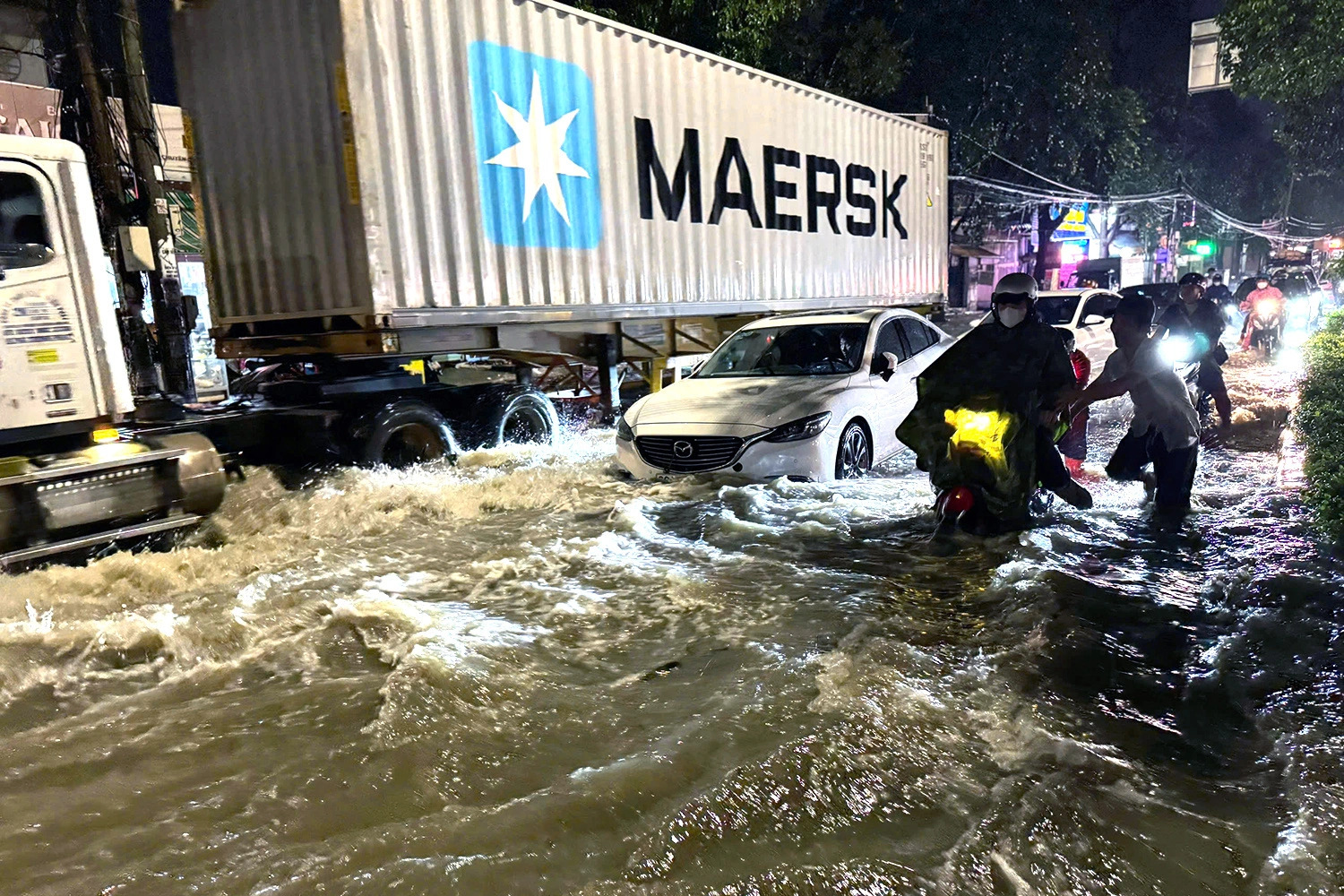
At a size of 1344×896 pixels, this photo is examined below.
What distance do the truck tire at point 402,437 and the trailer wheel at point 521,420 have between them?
467 millimetres

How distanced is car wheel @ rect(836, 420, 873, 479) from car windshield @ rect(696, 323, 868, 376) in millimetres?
557

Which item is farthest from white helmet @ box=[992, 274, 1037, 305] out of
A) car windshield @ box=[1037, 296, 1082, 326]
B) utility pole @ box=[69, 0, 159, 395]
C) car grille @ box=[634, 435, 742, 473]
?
utility pole @ box=[69, 0, 159, 395]

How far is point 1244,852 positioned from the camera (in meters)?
2.30

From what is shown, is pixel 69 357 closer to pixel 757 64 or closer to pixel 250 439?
pixel 250 439

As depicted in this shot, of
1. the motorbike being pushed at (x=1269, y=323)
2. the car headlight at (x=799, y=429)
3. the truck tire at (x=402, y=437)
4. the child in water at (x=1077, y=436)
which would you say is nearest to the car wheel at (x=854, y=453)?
the car headlight at (x=799, y=429)

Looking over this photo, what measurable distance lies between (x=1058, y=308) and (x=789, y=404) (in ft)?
22.4

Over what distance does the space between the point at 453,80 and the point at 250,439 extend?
3185mm

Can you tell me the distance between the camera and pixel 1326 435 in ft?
17.2

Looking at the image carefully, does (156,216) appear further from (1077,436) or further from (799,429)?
(1077,436)

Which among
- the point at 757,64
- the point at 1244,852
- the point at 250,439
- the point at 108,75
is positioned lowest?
the point at 1244,852

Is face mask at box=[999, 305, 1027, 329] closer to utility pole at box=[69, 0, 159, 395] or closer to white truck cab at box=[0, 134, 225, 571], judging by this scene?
white truck cab at box=[0, 134, 225, 571]

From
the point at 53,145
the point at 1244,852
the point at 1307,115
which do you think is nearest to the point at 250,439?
the point at 53,145

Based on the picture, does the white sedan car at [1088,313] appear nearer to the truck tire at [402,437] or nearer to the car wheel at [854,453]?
the car wheel at [854,453]

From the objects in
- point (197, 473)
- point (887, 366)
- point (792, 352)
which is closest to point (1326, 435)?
point (887, 366)
